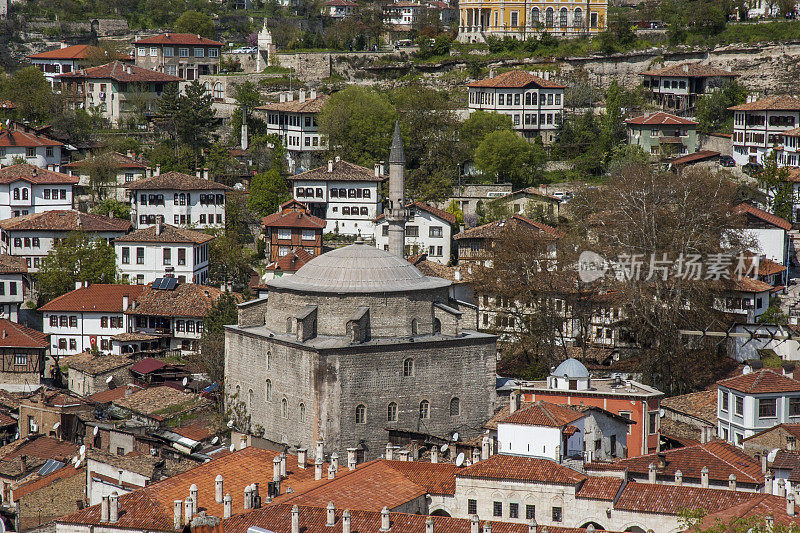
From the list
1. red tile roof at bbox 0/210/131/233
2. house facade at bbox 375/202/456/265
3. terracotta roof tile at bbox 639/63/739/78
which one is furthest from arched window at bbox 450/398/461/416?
terracotta roof tile at bbox 639/63/739/78

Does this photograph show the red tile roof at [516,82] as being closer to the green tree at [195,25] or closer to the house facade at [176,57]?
the house facade at [176,57]

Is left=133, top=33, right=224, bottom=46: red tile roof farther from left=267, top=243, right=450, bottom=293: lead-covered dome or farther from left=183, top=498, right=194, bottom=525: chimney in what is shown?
left=183, top=498, right=194, bottom=525: chimney

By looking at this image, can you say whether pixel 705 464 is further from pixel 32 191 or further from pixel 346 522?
pixel 32 191

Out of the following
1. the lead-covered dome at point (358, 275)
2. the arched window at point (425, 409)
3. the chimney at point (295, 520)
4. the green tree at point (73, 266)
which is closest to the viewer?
the chimney at point (295, 520)

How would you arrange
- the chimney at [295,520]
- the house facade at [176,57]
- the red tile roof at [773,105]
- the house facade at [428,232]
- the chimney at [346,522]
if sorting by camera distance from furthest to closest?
the house facade at [176,57] → the red tile roof at [773,105] → the house facade at [428,232] → the chimney at [295,520] → the chimney at [346,522]

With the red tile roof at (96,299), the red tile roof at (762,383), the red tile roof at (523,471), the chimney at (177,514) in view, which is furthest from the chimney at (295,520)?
the red tile roof at (96,299)

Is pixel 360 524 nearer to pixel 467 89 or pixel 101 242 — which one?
pixel 101 242

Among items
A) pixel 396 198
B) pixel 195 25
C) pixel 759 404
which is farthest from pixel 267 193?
pixel 759 404
